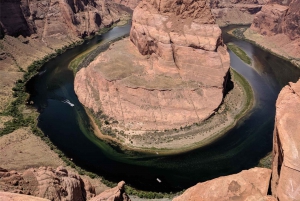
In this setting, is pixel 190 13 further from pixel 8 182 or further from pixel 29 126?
pixel 8 182

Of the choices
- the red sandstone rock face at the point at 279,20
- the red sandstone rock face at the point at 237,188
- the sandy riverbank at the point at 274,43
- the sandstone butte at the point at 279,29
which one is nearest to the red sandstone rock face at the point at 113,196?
the red sandstone rock face at the point at 237,188

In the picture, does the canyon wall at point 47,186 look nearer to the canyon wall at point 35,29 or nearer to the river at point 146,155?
the river at point 146,155

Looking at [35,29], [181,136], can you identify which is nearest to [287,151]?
[181,136]

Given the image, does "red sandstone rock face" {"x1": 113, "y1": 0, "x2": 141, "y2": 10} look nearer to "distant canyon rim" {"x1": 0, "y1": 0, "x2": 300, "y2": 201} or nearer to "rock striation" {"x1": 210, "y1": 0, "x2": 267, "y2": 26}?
"distant canyon rim" {"x1": 0, "y1": 0, "x2": 300, "y2": 201}

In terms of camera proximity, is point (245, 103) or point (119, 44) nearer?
point (245, 103)

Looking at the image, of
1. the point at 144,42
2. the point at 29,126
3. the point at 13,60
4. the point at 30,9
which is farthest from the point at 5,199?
the point at 30,9

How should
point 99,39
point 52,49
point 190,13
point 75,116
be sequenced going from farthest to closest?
point 99,39, point 52,49, point 190,13, point 75,116
